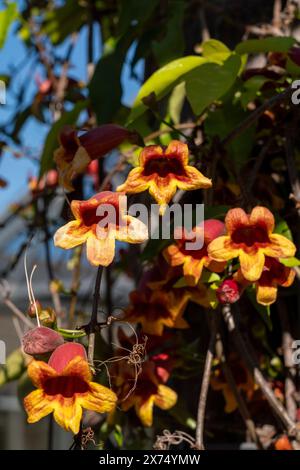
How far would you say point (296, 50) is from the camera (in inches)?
38.2

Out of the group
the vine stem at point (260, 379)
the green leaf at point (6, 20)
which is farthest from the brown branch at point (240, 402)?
the green leaf at point (6, 20)

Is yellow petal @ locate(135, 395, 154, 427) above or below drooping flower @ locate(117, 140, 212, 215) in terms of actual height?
below

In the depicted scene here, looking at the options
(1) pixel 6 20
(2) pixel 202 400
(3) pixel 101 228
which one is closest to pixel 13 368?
(2) pixel 202 400

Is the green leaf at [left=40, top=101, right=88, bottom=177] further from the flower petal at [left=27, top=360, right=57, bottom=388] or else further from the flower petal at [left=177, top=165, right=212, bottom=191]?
the flower petal at [left=27, top=360, right=57, bottom=388]

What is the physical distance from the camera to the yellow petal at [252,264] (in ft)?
2.50

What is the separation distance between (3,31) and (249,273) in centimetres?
87

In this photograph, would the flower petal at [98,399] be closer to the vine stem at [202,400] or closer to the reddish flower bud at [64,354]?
the reddish flower bud at [64,354]

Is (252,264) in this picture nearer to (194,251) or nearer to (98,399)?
(194,251)

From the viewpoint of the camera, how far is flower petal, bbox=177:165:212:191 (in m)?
0.79

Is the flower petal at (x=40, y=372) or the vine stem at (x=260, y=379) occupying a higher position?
the flower petal at (x=40, y=372)

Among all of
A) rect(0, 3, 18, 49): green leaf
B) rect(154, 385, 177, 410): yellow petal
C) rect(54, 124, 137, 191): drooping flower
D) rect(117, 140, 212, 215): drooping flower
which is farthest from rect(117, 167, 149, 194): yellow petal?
rect(0, 3, 18, 49): green leaf

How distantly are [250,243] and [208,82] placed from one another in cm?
23
